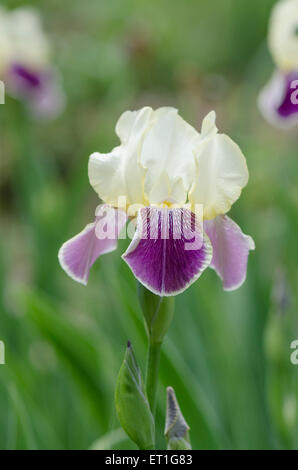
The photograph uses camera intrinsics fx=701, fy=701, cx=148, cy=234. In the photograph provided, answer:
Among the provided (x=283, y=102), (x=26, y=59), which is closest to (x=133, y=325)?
(x=283, y=102)

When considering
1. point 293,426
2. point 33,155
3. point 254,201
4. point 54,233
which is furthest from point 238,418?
point 254,201

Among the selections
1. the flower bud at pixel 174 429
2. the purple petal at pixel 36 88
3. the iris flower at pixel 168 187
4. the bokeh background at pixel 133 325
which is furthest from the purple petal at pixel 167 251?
the purple petal at pixel 36 88

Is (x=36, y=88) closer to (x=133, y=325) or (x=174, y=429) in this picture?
(x=133, y=325)

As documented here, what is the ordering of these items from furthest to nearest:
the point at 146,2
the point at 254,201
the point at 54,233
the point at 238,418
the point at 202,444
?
the point at 146,2 → the point at 254,201 → the point at 54,233 → the point at 238,418 → the point at 202,444

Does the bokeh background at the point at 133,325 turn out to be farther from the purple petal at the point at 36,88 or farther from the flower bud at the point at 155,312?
the flower bud at the point at 155,312

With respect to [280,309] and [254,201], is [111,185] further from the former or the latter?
[254,201]
